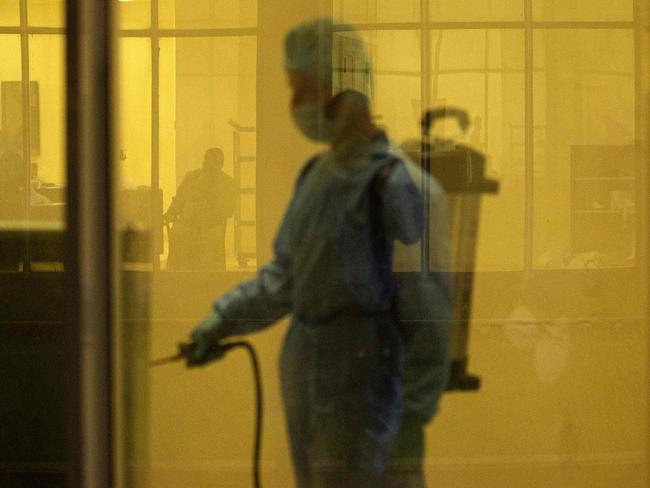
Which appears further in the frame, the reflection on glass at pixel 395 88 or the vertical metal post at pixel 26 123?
the vertical metal post at pixel 26 123

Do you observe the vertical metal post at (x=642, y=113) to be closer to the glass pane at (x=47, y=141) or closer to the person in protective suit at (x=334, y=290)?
the person in protective suit at (x=334, y=290)

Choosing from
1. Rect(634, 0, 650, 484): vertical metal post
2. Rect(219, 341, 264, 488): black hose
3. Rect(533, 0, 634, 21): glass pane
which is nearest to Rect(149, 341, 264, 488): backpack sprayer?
Rect(219, 341, 264, 488): black hose

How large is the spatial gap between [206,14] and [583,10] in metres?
0.88

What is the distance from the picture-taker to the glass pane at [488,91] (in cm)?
220

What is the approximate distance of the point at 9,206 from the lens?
238cm

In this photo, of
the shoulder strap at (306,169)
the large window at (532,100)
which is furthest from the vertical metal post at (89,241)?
the large window at (532,100)

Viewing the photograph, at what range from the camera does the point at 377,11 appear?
221 centimetres

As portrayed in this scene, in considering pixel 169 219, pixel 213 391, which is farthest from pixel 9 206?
pixel 213 391

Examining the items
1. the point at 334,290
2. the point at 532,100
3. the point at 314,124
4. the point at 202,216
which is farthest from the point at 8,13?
the point at 532,100

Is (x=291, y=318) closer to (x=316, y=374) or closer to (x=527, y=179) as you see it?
(x=316, y=374)

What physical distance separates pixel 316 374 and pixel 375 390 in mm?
144

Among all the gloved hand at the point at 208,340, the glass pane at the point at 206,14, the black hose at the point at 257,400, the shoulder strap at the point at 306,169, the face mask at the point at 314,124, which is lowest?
the black hose at the point at 257,400

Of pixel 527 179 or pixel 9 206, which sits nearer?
pixel 527 179

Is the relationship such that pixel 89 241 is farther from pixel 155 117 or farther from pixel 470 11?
pixel 470 11
